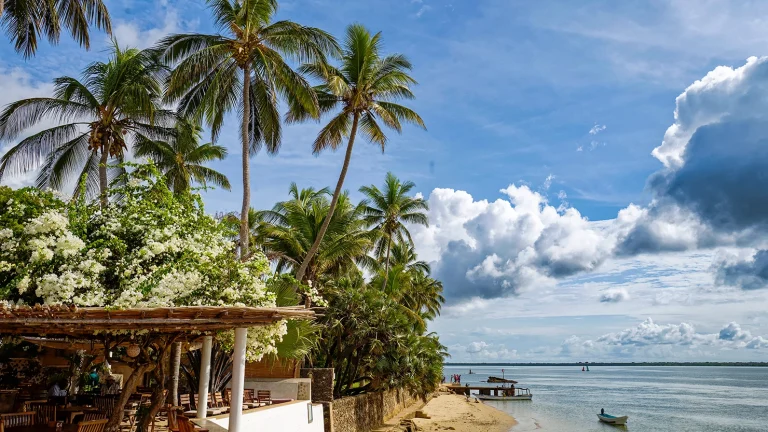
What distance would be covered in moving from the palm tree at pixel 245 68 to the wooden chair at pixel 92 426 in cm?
732

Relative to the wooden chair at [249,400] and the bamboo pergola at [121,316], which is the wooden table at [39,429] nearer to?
the bamboo pergola at [121,316]

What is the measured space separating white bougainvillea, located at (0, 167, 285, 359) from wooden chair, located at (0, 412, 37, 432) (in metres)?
1.86

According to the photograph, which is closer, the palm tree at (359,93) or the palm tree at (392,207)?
the palm tree at (359,93)

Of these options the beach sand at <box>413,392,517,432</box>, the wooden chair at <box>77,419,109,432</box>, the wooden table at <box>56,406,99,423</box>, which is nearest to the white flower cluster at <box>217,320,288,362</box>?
the wooden chair at <box>77,419,109,432</box>

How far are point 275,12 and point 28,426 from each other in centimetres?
1322

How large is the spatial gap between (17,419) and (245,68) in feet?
A: 36.8

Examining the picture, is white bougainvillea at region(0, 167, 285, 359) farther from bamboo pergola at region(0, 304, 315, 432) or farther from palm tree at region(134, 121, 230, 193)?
palm tree at region(134, 121, 230, 193)

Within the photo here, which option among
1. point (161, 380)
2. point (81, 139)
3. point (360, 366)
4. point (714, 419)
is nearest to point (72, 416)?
point (161, 380)

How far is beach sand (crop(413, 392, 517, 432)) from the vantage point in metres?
30.5

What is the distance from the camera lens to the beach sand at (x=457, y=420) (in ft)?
100

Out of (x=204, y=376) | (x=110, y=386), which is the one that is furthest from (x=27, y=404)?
(x=110, y=386)

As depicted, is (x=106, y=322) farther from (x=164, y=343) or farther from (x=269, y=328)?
(x=269, y=328)

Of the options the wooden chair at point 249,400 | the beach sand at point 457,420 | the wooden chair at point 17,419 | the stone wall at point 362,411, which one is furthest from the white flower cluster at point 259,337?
the beach sand at point 457,420

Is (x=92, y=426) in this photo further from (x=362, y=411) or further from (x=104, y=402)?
(x=362, y=411)
